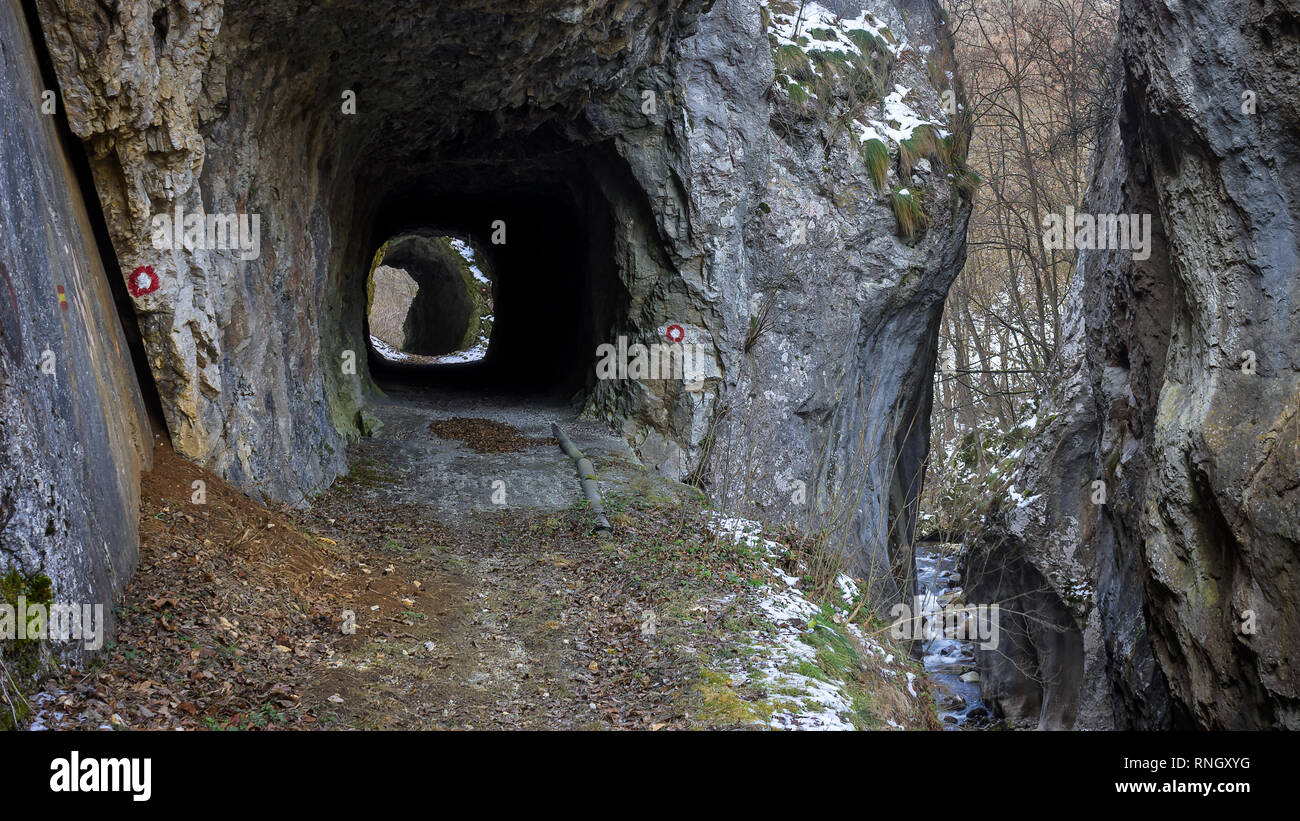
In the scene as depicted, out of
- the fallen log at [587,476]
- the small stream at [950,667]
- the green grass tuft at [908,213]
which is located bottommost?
the small stream at [950,667]

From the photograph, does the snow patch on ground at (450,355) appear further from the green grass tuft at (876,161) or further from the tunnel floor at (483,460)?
the green grass tuft at (876,161)

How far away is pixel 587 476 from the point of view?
11336mm

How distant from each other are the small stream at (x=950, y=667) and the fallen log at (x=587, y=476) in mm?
5281

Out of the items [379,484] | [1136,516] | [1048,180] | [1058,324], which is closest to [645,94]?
[379,484]

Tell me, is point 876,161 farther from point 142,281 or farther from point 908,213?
point 142,281

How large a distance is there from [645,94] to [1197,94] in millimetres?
7058

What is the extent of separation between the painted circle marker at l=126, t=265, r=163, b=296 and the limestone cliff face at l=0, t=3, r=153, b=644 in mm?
339

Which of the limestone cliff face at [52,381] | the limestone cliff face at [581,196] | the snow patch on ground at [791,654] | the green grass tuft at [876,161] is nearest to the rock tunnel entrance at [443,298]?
the limestone cliff face at [581,196]

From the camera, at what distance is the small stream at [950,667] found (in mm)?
15297

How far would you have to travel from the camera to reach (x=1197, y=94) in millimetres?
8992

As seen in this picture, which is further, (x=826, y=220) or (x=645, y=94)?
(x=826, y=220)

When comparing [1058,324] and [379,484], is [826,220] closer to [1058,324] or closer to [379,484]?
[1058,324]

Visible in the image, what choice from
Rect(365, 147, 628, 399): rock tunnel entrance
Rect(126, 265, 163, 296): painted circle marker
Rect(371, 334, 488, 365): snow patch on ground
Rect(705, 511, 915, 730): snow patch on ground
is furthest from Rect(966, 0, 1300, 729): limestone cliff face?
Rect(371, 334, 488, 365): snow patch on ground

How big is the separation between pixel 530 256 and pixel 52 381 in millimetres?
16961
